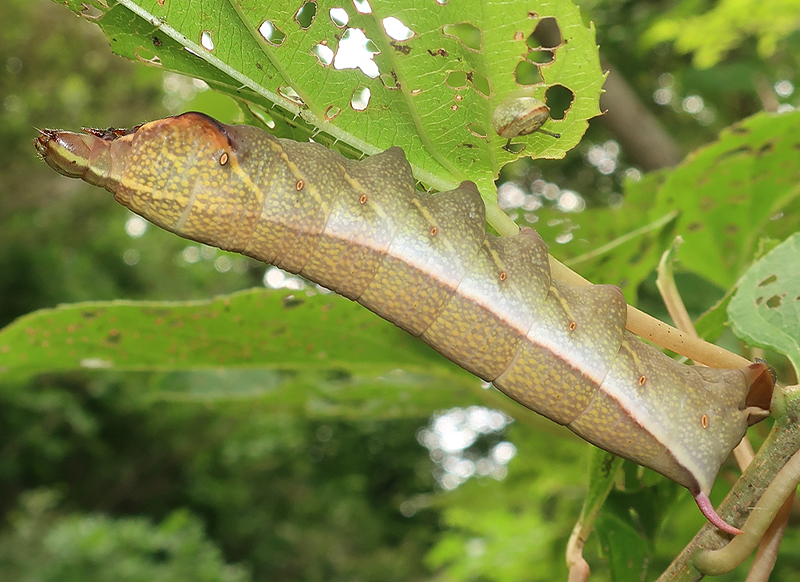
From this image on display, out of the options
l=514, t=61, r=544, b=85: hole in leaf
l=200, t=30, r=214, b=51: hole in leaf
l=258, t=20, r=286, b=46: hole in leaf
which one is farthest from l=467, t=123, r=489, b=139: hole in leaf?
l=200, t=30, r=214, b=51: hole in leaf

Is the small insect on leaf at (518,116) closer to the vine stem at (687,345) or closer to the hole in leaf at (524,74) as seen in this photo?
the hole in leaf at (524,74)

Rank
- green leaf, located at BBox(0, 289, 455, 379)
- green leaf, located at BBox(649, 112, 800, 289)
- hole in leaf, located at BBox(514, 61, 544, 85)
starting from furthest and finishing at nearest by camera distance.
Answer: green leaf, located at BBox(649, 112, 800, 289), green leaf, located at BBox(0, 289, 455, 379), hole in leaf, located at BBox(514, 61, 544, 85)

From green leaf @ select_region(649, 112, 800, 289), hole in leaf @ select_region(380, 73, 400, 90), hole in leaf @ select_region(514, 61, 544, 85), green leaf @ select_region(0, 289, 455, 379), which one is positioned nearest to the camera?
hole in leaf @ select_region(380, 73, 400, 90)

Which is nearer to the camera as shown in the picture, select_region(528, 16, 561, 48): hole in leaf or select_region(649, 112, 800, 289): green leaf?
select_region(649, 112, 800, 289): green leaf

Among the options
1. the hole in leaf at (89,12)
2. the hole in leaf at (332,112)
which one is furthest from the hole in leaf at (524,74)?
the hole in leaf at (89,12)

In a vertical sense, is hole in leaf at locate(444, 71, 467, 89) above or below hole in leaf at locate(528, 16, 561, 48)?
above

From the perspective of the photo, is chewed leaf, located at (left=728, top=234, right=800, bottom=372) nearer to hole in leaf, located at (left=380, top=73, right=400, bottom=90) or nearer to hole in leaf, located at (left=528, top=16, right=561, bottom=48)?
hole in leaf, located at (left=380, top=73, right=400, bottom=90)

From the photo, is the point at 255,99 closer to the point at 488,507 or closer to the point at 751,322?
the point at 751,322

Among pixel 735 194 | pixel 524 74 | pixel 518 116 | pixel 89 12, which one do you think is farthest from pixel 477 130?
pixel 524 74
